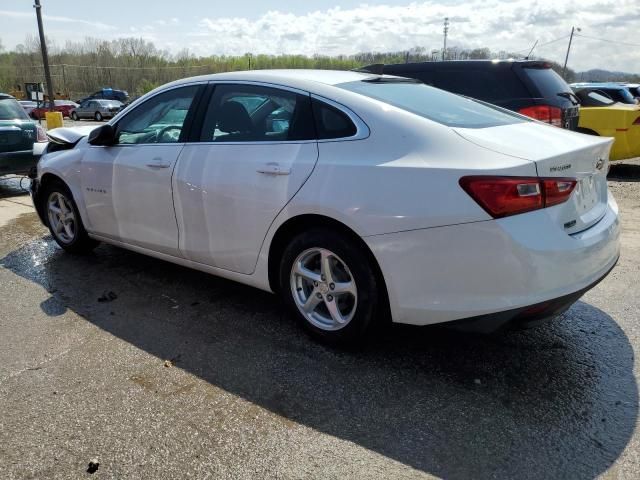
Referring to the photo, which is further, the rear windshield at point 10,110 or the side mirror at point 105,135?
the rear windshield at point 10,110

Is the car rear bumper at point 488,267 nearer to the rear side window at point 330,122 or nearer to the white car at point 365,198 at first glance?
the white car at point 365,198

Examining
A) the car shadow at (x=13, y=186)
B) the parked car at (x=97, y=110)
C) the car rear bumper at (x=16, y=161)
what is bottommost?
the parked car at (x=97, y=110)

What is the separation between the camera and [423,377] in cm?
302

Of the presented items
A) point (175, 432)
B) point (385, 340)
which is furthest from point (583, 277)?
point (175, 432)

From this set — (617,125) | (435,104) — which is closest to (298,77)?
(435,104)

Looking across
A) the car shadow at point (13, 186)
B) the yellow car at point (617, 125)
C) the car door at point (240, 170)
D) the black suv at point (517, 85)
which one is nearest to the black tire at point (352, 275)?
the car door at point (240, 170)

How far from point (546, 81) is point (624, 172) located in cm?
443

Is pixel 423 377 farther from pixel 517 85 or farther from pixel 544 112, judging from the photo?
pixel 517 85

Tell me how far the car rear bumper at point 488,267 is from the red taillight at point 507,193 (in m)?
0.04

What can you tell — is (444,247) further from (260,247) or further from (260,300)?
(260,300)

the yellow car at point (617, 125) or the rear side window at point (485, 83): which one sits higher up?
the rear side window at point (485, 83)

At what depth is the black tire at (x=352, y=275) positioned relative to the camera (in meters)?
2.99

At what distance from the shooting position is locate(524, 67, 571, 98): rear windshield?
21.4ft

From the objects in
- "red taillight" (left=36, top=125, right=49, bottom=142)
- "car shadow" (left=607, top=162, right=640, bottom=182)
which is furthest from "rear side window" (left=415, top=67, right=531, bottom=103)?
"red taillight" (left=36, top=125, right=49, bottom=142)
